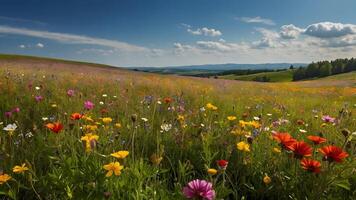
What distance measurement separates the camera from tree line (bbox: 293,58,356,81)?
104312mm

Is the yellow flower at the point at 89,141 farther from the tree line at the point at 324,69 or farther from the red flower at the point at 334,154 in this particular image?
the tree line at the point at 324,69

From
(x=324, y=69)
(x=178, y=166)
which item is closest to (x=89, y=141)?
(x=178, y=166)

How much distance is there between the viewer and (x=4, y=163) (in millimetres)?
2463

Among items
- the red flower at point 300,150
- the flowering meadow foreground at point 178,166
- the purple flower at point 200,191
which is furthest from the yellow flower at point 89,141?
the red flower at point 300,150

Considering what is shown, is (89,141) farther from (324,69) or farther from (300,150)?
(324,69)

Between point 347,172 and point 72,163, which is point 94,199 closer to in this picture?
point 72,163

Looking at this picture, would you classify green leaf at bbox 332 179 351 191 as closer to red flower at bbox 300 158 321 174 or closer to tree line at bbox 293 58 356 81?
red flower at bbox 300 158 321 174

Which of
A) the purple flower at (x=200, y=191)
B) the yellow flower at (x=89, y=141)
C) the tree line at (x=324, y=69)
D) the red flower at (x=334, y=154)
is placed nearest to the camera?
the purple flower at (x=200, y=191)

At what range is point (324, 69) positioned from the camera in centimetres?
10394

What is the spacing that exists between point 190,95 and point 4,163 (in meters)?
5.35

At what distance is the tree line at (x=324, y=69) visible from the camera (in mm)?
104312

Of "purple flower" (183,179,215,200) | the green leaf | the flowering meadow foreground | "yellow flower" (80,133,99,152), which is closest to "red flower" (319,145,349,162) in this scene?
the flowering meadow foreground

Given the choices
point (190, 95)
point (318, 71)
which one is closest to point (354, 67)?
point (318, 71)

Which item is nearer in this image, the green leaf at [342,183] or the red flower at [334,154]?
the red flower at [334,154]
